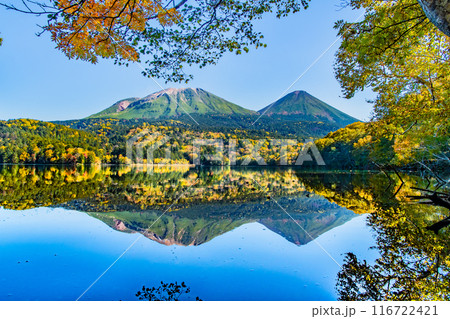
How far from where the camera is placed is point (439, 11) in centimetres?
313

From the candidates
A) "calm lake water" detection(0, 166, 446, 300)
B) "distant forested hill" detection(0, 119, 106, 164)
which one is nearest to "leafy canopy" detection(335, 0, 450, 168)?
"calm lake water" detection(0, 166, 446, 300)

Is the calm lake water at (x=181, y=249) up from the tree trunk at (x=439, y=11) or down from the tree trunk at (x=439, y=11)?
down

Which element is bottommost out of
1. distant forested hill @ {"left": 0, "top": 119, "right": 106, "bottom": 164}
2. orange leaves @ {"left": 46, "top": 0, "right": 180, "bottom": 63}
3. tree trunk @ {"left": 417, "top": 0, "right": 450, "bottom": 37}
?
tree trunk @ {"left": 417, "top": 0, "right": 450, "bottom": 37}

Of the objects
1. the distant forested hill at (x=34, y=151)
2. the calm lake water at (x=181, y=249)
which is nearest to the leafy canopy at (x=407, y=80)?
the calm lake water at (x=181, y=249)

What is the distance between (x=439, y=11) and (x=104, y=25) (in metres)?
5.71

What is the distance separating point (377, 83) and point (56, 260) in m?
14.9

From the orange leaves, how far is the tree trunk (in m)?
4.56

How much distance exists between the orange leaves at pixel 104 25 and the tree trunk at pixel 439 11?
456 centimetres

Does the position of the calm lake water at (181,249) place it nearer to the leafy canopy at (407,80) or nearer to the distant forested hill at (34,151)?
the leafy canopy at (407,80)

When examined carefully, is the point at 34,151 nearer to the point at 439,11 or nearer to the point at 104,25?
the point at 104,25

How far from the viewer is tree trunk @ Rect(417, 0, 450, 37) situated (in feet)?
10.1

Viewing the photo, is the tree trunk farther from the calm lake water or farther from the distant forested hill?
the distant forested hill

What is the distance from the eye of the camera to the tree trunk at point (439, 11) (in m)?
3.07
